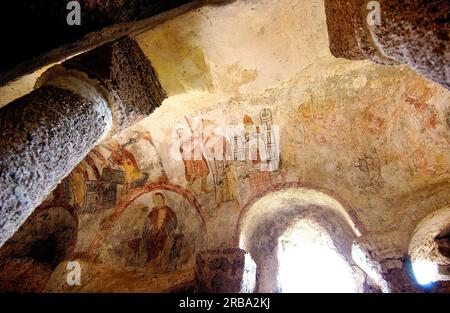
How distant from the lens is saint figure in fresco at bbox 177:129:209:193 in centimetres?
560

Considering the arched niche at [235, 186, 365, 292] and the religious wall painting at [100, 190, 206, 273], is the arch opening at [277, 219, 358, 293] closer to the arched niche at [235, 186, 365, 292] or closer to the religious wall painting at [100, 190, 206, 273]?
the arched niche at [235, 186, 365, 292]

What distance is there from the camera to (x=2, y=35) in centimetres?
333

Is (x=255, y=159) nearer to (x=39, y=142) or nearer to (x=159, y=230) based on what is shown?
(x=159, y=230)

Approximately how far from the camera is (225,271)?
4457mm

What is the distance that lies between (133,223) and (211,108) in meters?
2.52

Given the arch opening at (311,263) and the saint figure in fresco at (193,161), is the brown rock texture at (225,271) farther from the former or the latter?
the saint figure in fresco at (193,161)

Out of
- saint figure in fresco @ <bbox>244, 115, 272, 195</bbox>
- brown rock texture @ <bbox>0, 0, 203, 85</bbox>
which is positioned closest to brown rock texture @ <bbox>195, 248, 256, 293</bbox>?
saint figure in fresco @ <bbox>244, 115, 272, 195</bbox>

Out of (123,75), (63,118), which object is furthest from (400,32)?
(123,75)

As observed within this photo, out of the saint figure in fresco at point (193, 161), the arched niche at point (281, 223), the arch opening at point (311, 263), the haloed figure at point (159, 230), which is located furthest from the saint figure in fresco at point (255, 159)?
the haloed figure at point (159, 230)

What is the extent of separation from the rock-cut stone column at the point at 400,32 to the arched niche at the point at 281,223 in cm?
315

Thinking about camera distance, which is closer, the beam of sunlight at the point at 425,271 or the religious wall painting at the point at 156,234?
the beam of sunlight at the point at 425,271

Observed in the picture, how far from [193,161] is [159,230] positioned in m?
1.38

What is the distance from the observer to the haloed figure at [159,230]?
5.70 metres

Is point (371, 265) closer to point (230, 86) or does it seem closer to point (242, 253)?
point (242, 253)
